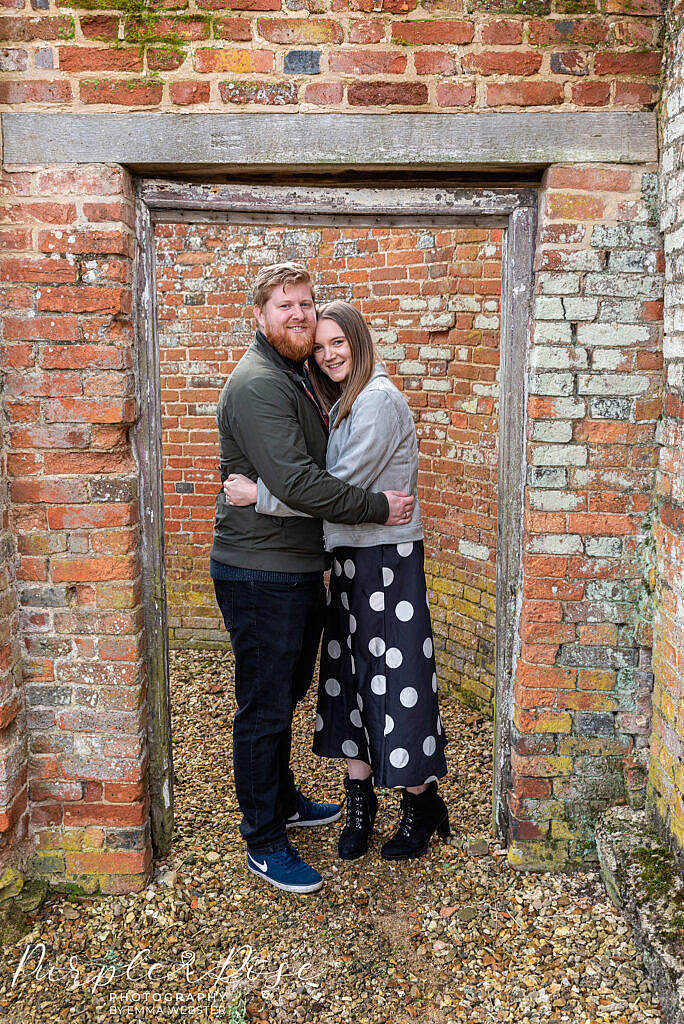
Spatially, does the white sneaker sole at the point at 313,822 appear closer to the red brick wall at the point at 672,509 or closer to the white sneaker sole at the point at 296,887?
the white sneaker sole at the point at 296,887

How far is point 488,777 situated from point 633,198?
2.67m

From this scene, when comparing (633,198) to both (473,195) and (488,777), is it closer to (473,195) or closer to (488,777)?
(473,195)

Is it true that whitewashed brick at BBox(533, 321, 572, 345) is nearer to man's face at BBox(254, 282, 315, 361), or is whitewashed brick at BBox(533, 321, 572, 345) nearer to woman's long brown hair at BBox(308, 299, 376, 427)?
woman's long brown hair at BBox(308, 299, 376, 427)

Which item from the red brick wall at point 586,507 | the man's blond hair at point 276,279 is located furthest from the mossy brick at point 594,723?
the man's blond hair at point 276,279

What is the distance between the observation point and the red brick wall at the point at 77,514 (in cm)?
260

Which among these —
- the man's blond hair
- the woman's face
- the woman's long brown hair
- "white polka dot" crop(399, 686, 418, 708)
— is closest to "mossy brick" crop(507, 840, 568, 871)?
"white polka dot" crop(399, 686, 418, 708)

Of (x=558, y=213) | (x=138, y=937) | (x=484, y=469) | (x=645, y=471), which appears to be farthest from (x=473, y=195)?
(x=138, y=937)

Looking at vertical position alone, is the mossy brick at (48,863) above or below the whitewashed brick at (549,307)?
below

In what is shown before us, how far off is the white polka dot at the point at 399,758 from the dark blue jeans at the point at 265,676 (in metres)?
0.41

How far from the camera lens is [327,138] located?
8.35 feet

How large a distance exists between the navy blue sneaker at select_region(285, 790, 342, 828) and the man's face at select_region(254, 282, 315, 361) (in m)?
1.92

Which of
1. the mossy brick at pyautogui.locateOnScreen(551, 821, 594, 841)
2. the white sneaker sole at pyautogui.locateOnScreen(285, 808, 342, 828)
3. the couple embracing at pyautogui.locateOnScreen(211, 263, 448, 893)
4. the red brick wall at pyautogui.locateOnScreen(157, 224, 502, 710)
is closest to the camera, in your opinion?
the couple embracing at pyautogui.locateOnScreen(211, 263, 448, 893)

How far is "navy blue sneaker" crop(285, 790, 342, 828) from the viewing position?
132 inches

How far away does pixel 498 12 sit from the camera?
249 centimetres
